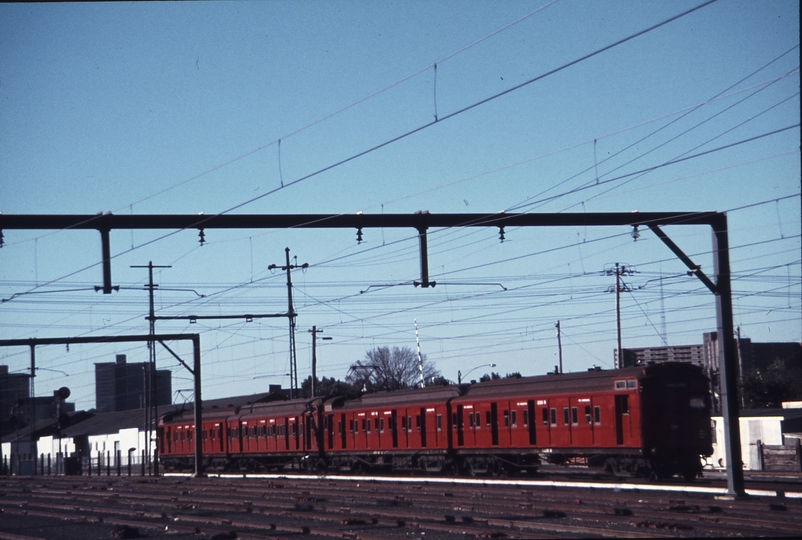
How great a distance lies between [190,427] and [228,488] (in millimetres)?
18872

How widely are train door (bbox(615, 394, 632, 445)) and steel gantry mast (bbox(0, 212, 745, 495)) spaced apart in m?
4.48

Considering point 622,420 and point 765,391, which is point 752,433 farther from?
point 765,391

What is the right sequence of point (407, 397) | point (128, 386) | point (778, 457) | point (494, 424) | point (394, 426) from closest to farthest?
point (494, 424)
point (778, 457)
point (394, 426)
point (407, 397)
point (128, 386)

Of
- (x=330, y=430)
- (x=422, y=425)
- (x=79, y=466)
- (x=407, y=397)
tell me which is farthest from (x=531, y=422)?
(x=79, y=466)

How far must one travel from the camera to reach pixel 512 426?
30328 millimetres

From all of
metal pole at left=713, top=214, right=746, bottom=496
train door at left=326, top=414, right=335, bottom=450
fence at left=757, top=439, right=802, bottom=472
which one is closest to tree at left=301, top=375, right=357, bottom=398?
train door at left=326, top=414, right=335, bottom=450

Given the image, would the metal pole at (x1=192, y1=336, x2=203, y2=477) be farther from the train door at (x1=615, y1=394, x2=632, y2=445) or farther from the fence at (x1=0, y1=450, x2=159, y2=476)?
the train door at (x1=615, y1=394, x2=632, y2=445)

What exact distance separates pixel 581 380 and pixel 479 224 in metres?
10.1

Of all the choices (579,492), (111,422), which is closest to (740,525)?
(579,492)

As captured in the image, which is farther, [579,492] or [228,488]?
[228,488]

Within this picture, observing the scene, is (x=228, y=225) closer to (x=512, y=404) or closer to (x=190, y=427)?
(x=512, y=404)

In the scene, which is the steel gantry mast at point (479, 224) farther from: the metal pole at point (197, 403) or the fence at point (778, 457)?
the metal pole at point (197, 403)

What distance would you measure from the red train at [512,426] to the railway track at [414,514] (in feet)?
7.38

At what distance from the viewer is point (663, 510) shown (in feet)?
59.7
